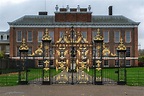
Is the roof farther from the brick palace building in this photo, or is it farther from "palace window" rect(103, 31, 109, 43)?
"palace window" rect(103, 31, 109, 43)

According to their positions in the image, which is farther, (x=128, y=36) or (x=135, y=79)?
(x=128, y=36)

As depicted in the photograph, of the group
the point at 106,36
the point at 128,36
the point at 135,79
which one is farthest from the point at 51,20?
the point at 135,79

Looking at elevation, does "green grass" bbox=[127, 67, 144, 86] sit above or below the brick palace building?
below

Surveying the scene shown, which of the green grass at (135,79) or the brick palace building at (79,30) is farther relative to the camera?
the brick palace building at (79,30)

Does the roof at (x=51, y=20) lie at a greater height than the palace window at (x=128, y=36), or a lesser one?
greater

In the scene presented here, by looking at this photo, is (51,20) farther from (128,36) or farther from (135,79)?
(135,79)

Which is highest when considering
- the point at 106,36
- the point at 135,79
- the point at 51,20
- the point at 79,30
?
the point at 51,20

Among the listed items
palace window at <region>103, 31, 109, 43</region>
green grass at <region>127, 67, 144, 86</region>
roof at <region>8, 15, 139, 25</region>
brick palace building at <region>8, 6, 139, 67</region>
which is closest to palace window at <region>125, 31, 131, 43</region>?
brick palace building at <region>8, 6, 139, 67</region>

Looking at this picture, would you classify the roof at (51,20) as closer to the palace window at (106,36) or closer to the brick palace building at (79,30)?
the brick palace building at (79,30)

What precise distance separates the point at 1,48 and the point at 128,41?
2848cm

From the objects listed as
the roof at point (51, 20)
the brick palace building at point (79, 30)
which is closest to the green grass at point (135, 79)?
the brick palace building at point (79, 30)

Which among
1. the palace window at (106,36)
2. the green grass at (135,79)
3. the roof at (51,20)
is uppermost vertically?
the roof at (51,20)

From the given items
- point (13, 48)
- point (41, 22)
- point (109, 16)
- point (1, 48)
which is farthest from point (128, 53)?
point (1, 48)

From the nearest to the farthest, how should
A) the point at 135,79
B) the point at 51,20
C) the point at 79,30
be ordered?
the point at 135,79 → the point at 79,30 → the point at 51,20
